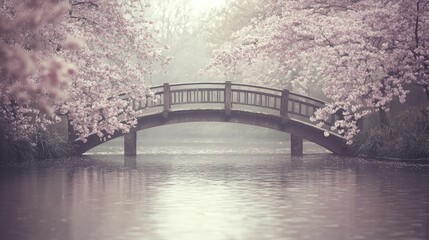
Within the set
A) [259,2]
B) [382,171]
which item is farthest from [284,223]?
[259,2]

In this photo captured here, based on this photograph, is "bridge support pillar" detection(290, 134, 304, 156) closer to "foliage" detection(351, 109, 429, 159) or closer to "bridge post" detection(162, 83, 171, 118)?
"foliage" detection(351, 109, 429, 159)

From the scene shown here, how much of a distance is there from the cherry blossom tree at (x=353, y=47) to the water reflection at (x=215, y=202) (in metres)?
2.92

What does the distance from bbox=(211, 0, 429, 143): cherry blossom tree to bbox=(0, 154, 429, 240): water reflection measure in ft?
9.59

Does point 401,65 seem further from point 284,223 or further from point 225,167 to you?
point 284,223

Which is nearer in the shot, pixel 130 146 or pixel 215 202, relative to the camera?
pixel 215 202

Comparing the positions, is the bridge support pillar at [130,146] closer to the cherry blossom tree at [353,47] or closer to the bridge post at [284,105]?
the cherry blossom tree at [353,47]

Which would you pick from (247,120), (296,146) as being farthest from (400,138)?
(247,120)

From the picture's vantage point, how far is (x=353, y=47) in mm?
28703

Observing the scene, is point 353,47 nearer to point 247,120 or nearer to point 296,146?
point 247,120

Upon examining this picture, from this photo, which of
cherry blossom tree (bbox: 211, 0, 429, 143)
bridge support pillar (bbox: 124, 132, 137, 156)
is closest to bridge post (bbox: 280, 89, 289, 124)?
cherry blossom tree (bbox: 211, 0, 429, 143)

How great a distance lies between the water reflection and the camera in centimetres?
1208

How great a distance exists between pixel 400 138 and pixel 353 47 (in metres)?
3.75

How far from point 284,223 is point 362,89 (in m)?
16.6

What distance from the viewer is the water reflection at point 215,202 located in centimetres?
1208
